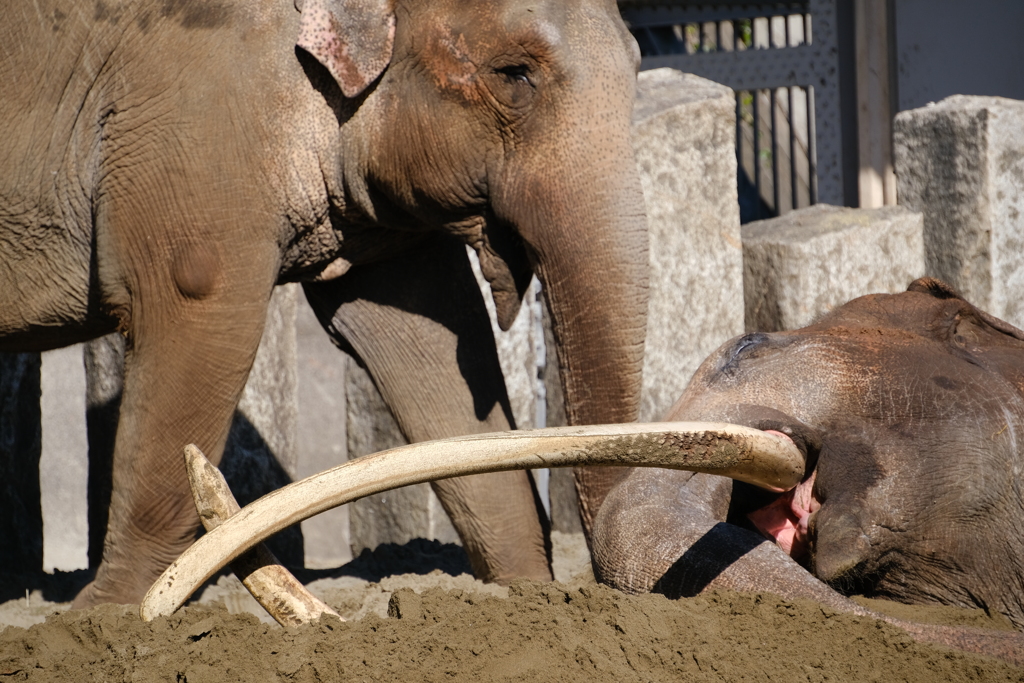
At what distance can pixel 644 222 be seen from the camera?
3234mm

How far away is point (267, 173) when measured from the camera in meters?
3.34

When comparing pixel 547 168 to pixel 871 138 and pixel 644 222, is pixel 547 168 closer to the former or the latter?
pixel 644 222

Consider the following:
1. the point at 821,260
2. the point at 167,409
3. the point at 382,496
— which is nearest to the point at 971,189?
the point at 821,260

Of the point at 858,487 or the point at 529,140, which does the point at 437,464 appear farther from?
the point at 529,140

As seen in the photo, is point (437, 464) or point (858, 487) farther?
point (858, 487)

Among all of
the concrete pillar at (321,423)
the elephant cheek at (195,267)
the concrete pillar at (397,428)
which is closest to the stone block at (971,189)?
the concrete pillar at (397,428)

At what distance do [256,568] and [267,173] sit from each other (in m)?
1.37

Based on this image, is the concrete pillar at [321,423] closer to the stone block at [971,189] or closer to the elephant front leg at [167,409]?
the stone block at [971,189]

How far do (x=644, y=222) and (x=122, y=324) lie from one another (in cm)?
144

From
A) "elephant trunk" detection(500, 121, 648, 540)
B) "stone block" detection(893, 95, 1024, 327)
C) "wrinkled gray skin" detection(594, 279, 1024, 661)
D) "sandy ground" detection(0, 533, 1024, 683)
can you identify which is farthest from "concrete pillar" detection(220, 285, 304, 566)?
"sandy ground" detection(0, 533, 1024, 683)

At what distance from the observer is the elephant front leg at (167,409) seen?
3359 millimetres

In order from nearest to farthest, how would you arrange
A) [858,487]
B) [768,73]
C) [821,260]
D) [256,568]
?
[256,568] → [858,487] → [821,260] → [768,73]

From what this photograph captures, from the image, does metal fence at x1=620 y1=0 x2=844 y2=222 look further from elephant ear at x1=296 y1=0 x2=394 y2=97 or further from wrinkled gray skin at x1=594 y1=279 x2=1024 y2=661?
wrinkled gray skin at x1=594 y1=279 x2=1024 y2=661

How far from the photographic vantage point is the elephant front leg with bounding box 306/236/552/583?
13.2 ft
